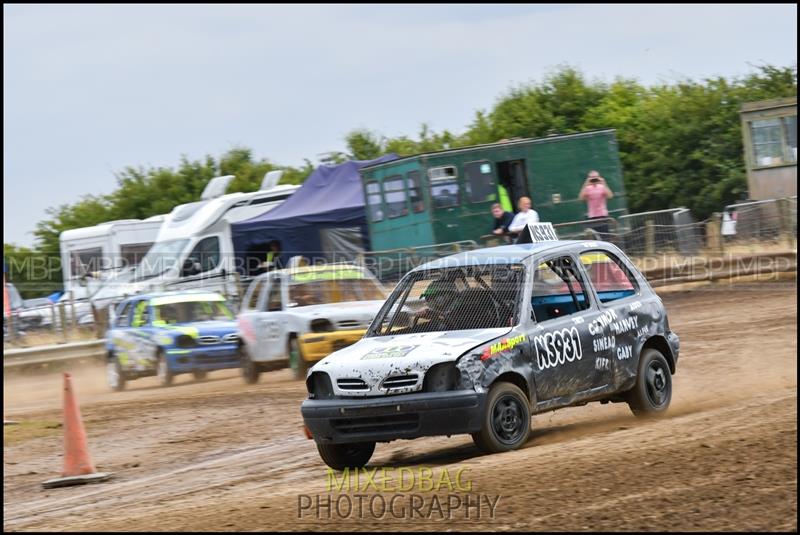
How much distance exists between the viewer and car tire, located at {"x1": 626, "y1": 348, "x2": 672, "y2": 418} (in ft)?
32.0

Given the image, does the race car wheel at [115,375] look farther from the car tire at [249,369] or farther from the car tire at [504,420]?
the car tire at [504,420]

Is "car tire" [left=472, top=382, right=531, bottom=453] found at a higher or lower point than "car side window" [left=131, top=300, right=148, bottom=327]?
lower

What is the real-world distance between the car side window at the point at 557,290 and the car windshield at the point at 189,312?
→ 9.58 metres

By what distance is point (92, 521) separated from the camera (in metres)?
7.22

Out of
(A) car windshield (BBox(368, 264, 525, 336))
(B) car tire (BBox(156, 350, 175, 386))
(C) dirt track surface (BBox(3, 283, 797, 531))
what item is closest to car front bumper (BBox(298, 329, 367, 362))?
(C) dirt track surface (BBox(3, 283, 797, 531))

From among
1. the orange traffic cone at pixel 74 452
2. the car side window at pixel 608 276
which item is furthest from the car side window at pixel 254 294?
the car side window at pixel 608 276

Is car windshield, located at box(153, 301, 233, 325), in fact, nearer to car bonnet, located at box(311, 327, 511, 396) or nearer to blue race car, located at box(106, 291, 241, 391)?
blue race car, located at box(106, 291, 241, 391)

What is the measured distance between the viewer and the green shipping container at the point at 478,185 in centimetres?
2366

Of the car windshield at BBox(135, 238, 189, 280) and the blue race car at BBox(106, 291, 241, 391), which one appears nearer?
the blue race car at BBox(106, 291, 241, 391)

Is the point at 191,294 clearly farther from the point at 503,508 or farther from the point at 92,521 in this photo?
the point at 503,508

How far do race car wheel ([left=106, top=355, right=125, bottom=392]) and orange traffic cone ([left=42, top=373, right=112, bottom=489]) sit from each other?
8.55 meters

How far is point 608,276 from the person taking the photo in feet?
33.4

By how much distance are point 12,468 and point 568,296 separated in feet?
17.5

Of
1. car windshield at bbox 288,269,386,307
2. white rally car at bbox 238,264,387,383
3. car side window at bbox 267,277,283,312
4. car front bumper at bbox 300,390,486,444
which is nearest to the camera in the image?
car front bumper at bbox 300,390,486,444
